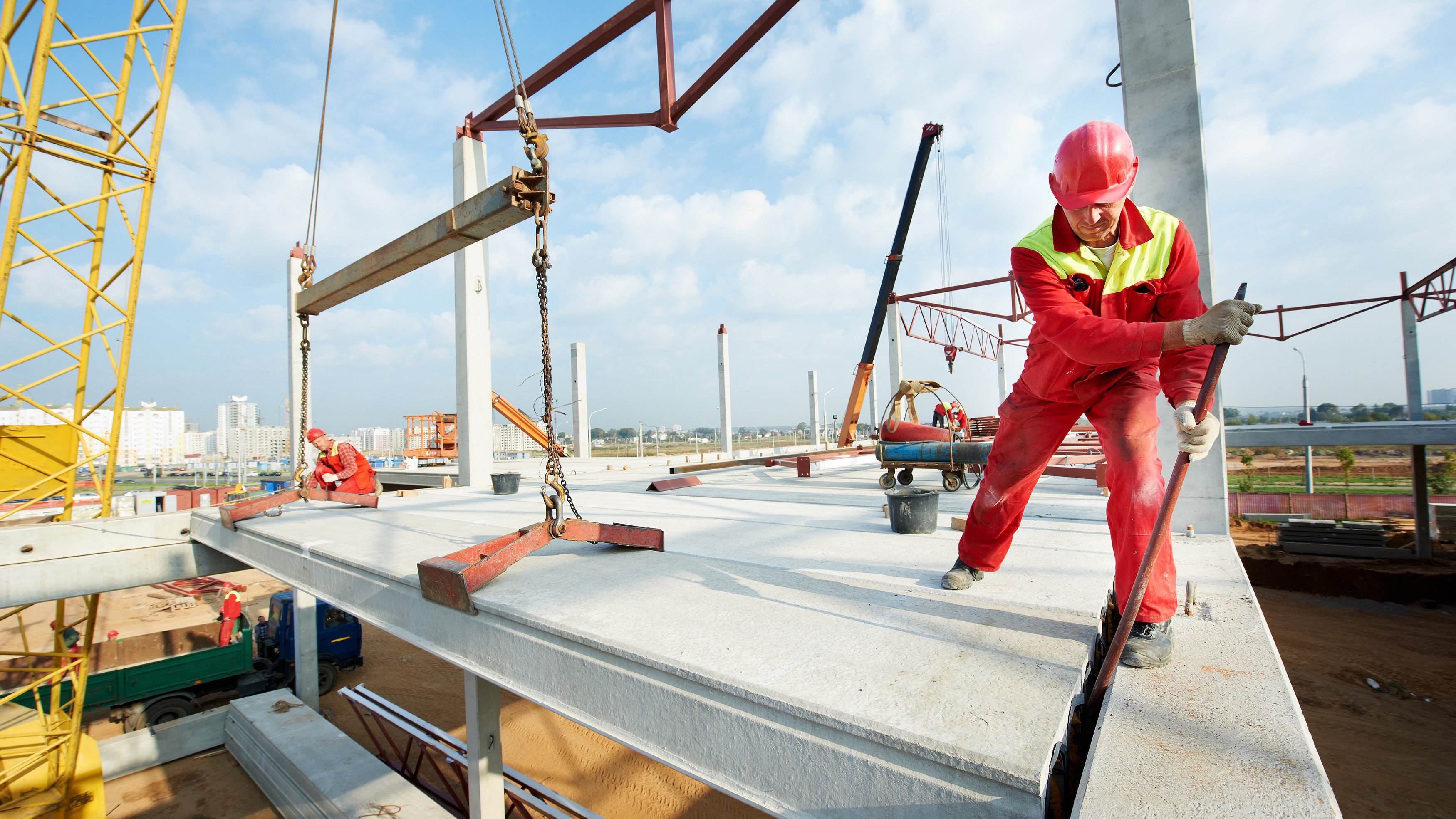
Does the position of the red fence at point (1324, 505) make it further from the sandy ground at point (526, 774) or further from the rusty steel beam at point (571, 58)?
the rusty steel beam at point (571, 58)

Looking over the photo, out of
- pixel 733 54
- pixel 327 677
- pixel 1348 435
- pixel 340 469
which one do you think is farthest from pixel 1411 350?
pixel 327 677

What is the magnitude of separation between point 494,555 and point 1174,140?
188 inches

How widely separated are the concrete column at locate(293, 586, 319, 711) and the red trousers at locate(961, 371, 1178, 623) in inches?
439

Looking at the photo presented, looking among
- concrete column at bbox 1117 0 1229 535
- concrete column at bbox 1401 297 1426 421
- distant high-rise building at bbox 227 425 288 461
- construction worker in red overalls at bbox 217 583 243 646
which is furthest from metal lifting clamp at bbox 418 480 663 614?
distant high-rise building at bbox 227 425 288 461

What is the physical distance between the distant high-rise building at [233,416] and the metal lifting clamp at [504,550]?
5286 centimetres

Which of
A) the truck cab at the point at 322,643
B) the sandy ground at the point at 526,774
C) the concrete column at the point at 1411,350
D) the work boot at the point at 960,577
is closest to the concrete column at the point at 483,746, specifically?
the work boot at the point at 960,577

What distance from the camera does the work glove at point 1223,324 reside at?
1.50 m

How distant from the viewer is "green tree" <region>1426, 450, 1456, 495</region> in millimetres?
21031

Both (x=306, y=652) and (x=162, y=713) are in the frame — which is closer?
(x=306, y=652)

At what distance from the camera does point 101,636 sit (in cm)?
1590

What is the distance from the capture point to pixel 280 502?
6.16 m

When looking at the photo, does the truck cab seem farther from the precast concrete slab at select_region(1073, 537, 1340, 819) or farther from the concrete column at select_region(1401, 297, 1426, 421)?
the concrete column at select_region(1401, 297, 1426, 421)

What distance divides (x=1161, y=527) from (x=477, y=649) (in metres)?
2.72

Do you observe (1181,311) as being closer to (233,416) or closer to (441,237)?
(441,237)
